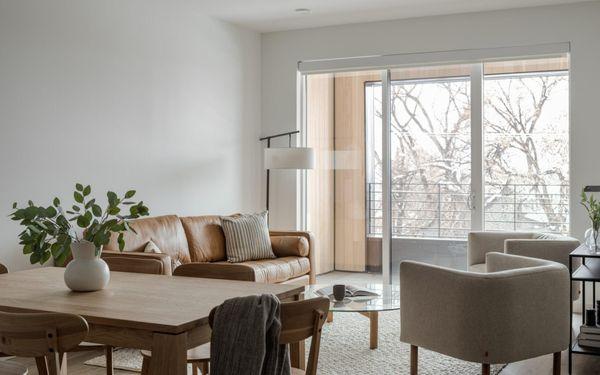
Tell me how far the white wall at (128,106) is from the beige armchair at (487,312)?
2659 mm

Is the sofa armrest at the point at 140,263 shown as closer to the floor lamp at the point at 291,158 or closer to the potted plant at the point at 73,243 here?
the potted plant at the point at 73,243

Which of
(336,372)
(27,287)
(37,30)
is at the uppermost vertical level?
(37,30)

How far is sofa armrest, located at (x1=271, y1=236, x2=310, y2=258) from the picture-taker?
612 cm

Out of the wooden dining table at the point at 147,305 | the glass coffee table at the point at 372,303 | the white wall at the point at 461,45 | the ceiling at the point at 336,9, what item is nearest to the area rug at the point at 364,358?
the glass coffee table at the point at 372,303

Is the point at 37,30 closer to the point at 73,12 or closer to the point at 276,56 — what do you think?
the point at 73,12

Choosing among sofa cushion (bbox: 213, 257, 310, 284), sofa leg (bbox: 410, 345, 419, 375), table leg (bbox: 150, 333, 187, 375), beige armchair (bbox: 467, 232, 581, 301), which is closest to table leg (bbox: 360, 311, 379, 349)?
sofa leg (bbox: 410, 345, 419, 375)

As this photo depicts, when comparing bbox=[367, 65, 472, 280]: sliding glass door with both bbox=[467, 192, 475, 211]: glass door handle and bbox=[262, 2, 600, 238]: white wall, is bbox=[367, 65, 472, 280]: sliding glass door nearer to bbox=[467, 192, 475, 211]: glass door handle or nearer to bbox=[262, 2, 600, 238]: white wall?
bbox=[467, 192, 475, 211]: glass door handle

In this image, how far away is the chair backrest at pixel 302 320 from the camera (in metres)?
2.18

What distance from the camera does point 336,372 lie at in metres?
4.02

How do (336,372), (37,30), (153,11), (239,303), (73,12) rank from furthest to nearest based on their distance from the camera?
(153,11) → (73,12) → (37,30) → (336,372) → (239,303)

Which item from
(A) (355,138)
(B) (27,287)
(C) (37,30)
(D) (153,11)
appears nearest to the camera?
(B) (27,287)

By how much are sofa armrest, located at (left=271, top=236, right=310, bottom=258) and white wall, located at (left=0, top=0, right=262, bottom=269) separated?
847 millimetres

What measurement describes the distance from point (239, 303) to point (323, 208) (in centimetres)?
523

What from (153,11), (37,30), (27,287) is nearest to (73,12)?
(37,30)
